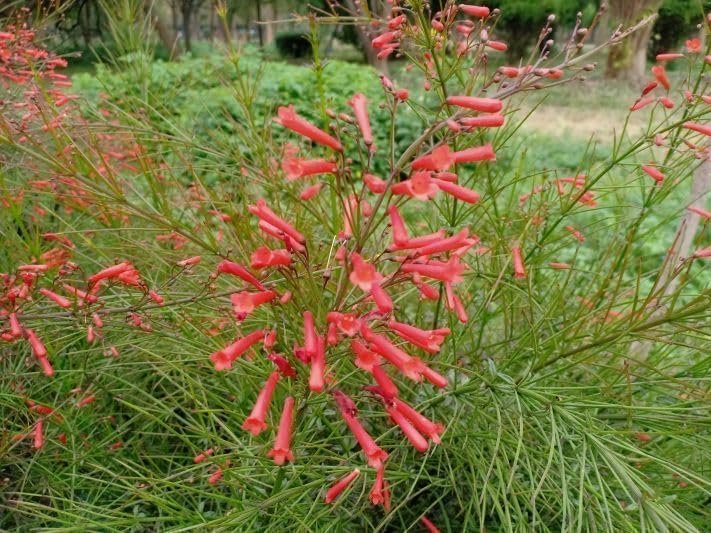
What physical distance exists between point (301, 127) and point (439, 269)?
0.40 meters

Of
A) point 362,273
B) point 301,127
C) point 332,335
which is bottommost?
point 332,335

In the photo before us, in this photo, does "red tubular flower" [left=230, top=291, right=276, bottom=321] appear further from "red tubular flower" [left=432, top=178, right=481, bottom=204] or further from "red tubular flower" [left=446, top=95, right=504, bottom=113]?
"red tubular flower" [left=446, top=95, right=504, bottom=113]

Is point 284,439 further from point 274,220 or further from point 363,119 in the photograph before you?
point 363,119

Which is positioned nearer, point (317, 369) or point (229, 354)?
point (317, 369)

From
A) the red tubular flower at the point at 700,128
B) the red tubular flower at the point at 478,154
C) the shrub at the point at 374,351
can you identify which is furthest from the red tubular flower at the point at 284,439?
the red tubular flower at the point at 700,128

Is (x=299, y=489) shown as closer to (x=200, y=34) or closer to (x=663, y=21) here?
(x=663, y=21)

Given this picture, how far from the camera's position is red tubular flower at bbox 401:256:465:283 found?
4.70 feet

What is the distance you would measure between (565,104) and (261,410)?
18.2 m

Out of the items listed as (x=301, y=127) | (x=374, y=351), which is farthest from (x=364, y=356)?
(x=301, y=127)

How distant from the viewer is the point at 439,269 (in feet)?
4.73

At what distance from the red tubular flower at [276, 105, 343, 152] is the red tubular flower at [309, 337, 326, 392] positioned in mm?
391

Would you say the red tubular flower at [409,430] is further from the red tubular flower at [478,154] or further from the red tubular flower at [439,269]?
the red tubular flower at [478,154]

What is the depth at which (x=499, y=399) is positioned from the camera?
1833 mm

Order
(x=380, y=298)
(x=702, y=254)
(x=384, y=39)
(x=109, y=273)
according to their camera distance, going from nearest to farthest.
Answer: (x=380, y=298)
(x=702, y=254)
(x=109, y=273)
(x=384, y=39)
